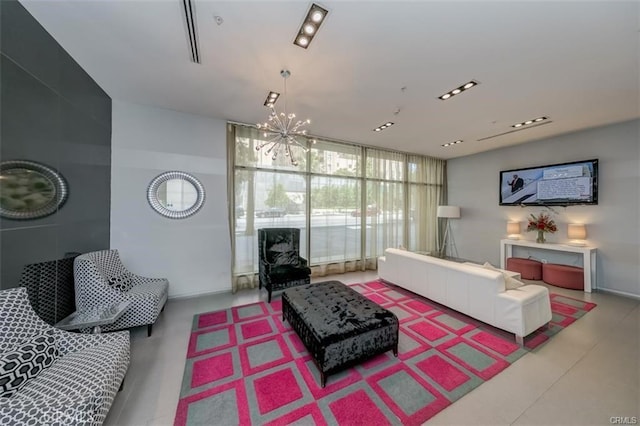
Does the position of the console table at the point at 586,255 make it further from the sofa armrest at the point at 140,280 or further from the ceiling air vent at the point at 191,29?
the sofa armrest at the point at 140,280

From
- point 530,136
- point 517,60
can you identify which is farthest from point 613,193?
point 517,60

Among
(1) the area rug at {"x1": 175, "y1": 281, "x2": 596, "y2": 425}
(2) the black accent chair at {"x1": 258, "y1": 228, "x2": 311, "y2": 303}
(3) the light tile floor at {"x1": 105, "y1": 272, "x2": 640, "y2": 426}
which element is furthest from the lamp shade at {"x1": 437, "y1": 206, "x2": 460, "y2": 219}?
(2) the black accent chair at {"x1": 258, "y1": 228, "x2": 311, "y2": 303}

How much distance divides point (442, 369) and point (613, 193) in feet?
15.9

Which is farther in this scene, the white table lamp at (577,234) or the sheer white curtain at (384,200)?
the sheer white curtain at (384,200)

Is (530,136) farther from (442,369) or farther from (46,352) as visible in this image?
(46,352)

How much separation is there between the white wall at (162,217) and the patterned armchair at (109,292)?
618mm

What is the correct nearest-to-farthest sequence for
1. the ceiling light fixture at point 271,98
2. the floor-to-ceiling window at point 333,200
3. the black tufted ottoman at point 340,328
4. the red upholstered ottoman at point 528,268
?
the black tufted ottoman at point 340,328 < the ceiling light fixture at point 271,98 < the floor-to-ceiling window at point 333,200 < the red upholstered ottoman at point 528,268

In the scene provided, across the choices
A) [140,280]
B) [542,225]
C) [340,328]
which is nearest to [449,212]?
[542,225]

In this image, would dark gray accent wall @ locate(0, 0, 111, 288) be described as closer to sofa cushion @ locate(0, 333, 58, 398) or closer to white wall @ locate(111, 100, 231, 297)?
white wall @ locate(111, 100, 231, 297)

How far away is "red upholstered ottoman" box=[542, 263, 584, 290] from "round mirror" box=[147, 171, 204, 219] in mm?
6556

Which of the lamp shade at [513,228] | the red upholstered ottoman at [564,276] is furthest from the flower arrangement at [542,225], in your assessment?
the red upholstered ottoman at [564,276]

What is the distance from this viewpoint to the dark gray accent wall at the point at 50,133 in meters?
→ 1.70

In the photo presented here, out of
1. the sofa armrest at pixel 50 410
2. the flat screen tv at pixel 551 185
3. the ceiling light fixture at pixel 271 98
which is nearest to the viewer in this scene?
the sofa armrest at pixel 50 410
